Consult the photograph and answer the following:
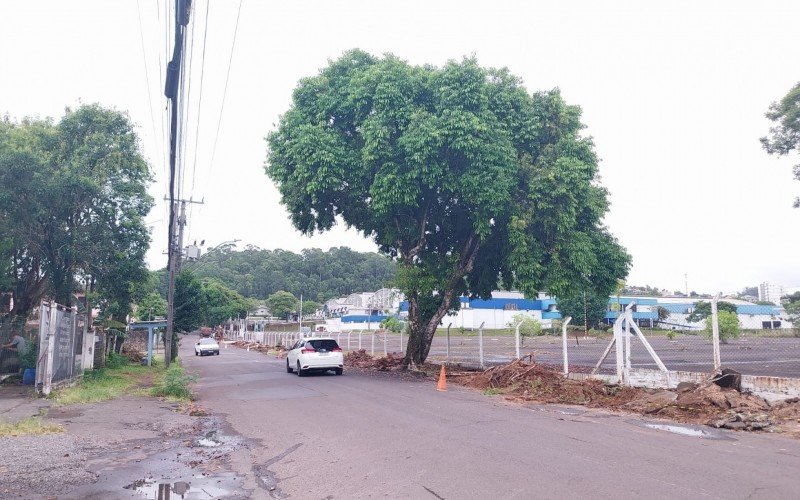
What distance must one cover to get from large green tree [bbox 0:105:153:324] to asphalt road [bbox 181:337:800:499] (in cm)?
1228

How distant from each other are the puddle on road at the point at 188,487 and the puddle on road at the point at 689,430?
7.45 metres

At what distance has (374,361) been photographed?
29344 mm

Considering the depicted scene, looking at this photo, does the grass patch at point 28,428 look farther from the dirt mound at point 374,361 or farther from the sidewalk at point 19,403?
the dirt mound at point 374,361

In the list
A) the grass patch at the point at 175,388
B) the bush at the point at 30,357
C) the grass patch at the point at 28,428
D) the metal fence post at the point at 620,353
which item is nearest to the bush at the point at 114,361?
the bush at the point at 30,357

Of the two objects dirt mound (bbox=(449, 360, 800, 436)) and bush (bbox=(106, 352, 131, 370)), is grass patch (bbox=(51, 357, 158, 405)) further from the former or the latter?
dirt mound (bbox=(449, 360, 800, 436))

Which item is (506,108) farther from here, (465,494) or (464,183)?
(465,494)

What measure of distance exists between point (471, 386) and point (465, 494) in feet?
42.6

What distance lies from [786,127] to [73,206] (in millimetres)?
27614

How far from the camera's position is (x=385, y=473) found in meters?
7.40

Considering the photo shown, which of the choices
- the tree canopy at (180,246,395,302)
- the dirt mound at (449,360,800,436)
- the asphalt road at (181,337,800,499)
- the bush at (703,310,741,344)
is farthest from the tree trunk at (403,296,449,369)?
the tree canopy at (180,246,395,302)

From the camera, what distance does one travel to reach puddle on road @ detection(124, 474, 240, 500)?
6.68 meters

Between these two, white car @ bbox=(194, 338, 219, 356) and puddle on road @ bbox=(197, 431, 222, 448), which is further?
white car @ bbox=(194, 338, 219, 356)

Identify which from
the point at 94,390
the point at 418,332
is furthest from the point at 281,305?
the point at 94,390

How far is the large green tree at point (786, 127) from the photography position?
2306 cm
